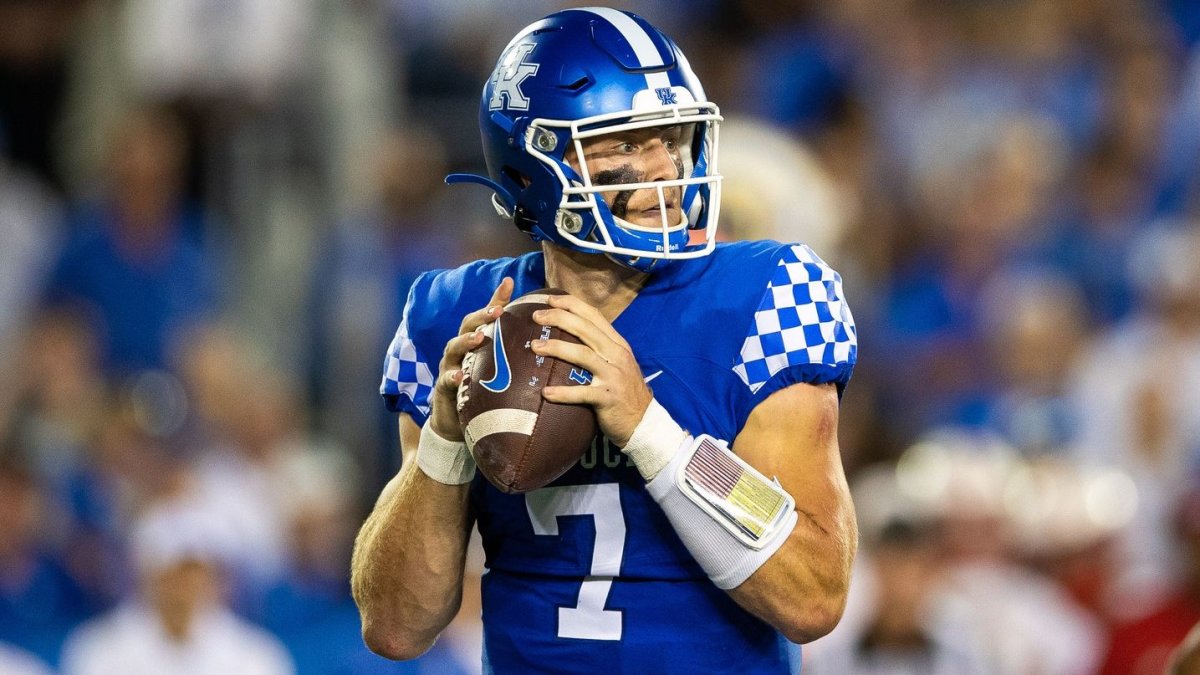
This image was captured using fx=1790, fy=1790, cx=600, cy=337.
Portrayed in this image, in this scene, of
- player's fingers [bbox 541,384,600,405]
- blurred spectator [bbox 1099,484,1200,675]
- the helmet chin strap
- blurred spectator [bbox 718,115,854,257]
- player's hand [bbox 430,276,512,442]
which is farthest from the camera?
blurred spectator [bbox 1099,484,1200,675]

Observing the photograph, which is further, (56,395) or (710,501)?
(56,395)

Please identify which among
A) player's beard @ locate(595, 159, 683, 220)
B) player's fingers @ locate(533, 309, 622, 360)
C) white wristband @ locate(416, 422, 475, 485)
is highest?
player's beard @ locate(595, 159, 683, 220)

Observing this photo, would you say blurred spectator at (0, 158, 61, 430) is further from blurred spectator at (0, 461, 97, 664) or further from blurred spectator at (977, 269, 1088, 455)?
blurred spectator at (977, 269, 1088, 455)

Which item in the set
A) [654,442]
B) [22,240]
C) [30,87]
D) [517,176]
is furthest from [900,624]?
[30,87]

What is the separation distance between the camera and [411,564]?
2926 mm

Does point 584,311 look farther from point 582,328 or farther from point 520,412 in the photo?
Result: point 520,412

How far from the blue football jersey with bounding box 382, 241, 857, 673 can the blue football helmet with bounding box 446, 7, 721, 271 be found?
0.39 feet

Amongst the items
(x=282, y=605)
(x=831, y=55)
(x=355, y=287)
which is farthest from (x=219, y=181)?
(x=831, y=55)

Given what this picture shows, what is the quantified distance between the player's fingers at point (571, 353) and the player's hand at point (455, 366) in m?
0.12

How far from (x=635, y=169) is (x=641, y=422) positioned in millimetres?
441

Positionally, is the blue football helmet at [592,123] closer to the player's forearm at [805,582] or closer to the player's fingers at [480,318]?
the player's fingers at [480,318]

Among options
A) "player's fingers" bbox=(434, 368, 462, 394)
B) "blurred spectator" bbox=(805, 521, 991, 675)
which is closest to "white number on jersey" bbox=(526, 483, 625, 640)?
"player's fingers" bbox=(434, 368, 462, 394)

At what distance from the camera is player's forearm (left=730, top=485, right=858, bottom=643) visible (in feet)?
8.77

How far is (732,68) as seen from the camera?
27.5ft
